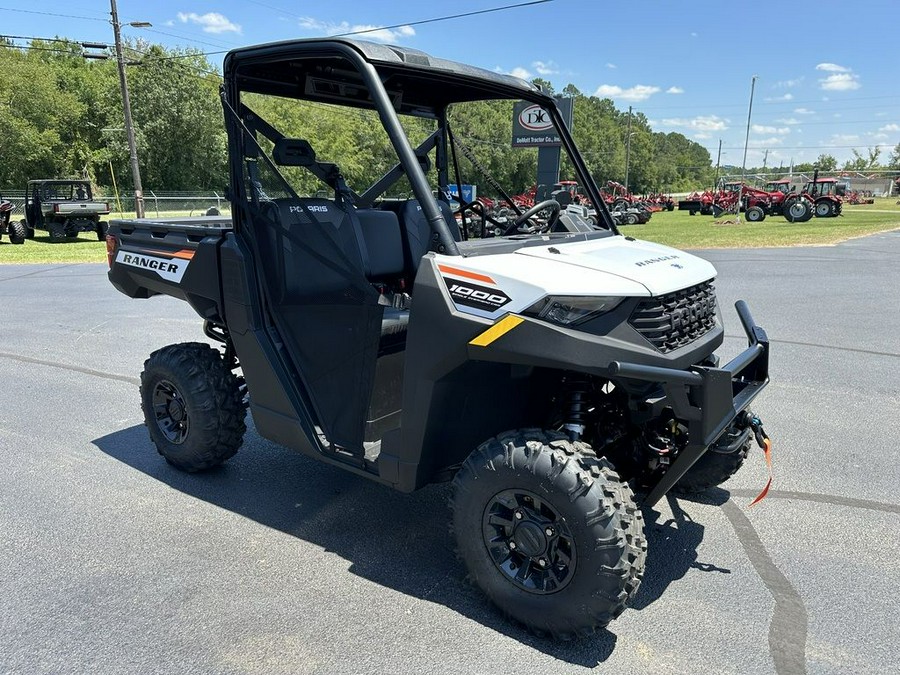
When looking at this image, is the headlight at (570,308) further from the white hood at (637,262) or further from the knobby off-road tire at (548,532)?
the knobby off-road tire at (548,532)

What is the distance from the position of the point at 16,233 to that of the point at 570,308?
2165 centimetres

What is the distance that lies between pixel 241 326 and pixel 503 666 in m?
2.04

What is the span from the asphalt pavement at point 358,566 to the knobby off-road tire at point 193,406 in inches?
7.4

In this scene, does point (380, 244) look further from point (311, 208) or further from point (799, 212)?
point (799, 212)

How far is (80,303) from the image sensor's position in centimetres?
948

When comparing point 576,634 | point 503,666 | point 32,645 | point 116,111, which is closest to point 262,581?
point 32,645

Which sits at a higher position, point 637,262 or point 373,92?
point 373,92

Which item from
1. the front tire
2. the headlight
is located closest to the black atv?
the headlight

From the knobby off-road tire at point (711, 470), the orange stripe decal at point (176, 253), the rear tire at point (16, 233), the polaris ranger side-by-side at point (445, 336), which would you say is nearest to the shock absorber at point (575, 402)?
the polaris ranger side-by-side at point (445, 336)

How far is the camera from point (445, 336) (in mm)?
2486

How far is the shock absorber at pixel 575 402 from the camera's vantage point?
8.57 feet

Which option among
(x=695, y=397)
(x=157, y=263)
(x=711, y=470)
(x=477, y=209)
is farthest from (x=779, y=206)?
(x=695, y=397)

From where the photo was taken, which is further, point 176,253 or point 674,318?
point 176,253

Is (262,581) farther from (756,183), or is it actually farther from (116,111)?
(116,111)
